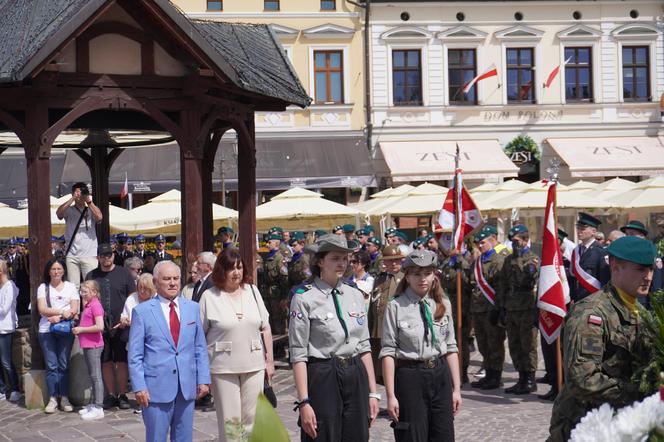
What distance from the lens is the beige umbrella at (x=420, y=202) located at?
79.8 ft

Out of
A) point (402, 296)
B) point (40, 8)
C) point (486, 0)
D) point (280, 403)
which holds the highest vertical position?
point (486, 0)

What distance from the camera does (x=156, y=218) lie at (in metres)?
21.9

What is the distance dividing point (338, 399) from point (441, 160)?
2898 cm

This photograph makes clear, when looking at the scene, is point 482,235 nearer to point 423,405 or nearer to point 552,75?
point 423,405

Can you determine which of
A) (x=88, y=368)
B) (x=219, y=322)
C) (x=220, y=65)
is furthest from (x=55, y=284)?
(x=219, y=322)

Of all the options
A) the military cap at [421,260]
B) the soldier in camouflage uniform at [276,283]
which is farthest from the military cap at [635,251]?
the soldier in camouflage uniform at [276,283]

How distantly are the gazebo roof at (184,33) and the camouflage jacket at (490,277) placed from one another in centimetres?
310

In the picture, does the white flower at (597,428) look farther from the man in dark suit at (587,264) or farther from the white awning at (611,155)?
the white awning at (611,155)

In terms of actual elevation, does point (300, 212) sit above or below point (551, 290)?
above

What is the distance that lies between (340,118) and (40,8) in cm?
2426

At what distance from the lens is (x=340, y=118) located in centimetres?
3575

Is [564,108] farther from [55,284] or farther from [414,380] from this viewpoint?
[414,380]

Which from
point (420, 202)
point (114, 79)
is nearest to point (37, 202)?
point (114, 79)

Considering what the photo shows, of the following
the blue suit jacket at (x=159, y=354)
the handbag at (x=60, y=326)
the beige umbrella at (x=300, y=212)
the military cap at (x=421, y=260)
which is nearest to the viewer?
the military cap at (x=421, y=260)
